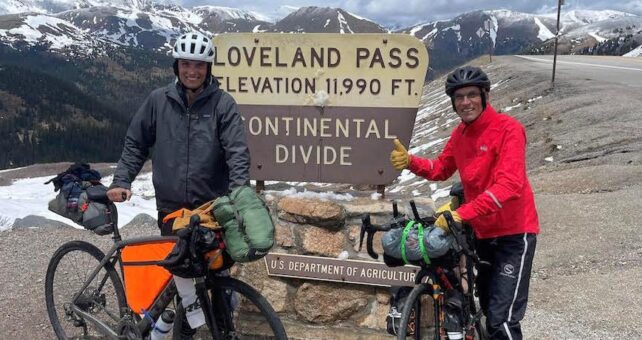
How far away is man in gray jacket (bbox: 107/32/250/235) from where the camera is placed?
11.9 ft

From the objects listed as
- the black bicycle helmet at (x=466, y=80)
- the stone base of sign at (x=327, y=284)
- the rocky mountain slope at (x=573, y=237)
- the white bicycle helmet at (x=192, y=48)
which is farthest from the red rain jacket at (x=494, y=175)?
the white bicycle helmet at (x=192, y=48)

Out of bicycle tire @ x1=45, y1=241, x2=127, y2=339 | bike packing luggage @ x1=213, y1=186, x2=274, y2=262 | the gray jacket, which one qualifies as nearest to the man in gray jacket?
the gray jacket

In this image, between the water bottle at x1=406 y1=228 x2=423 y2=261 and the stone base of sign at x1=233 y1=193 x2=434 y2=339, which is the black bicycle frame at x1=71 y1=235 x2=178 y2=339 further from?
the water bottle at x1=406 y1=228 x2=423 y2=261

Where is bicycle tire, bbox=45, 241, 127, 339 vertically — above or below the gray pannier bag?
below

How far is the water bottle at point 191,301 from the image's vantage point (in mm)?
3547

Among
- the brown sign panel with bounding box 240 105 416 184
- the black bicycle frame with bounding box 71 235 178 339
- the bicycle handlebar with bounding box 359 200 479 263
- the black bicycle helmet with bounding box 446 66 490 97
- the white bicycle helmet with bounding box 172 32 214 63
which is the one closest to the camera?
the bicycle handlebar with bounding box 359 200 479 263

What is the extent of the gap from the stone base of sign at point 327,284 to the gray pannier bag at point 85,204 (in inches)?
52.9

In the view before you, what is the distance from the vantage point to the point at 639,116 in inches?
566

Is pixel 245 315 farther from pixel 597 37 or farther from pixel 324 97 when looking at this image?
pixel 597 37

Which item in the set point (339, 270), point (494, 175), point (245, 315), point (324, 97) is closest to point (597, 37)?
point (324, 97)

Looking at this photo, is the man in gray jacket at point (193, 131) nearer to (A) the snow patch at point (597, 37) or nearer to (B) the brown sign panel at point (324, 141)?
(B) the brown sign panel at point (324, 141)

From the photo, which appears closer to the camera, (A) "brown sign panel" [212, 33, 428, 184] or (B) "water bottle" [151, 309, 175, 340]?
(B) "water bottle" [151, 309, 175, 340]

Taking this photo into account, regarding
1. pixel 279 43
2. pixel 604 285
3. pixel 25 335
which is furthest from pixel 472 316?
pixel 25 335

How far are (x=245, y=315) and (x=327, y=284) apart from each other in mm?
1114
